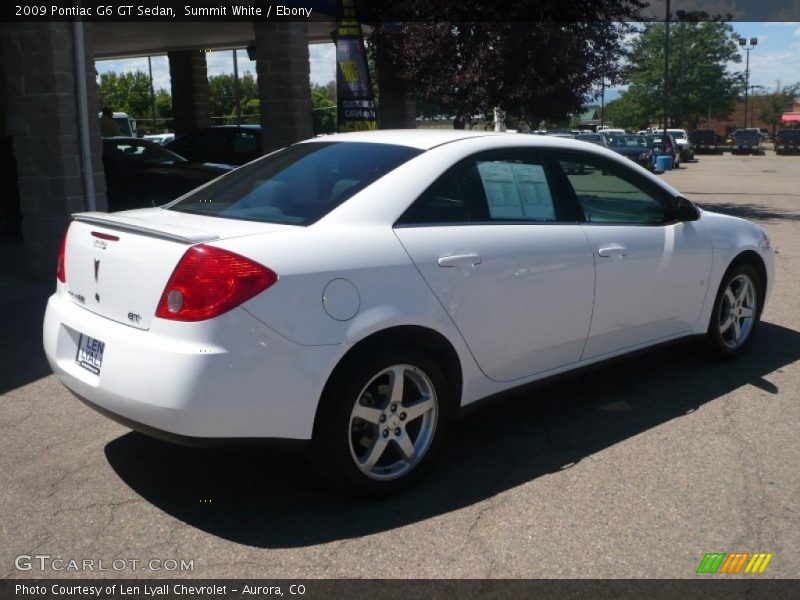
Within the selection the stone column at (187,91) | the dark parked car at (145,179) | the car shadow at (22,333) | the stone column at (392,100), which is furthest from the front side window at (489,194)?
the stone column at (187,91)

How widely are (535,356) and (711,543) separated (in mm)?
1317

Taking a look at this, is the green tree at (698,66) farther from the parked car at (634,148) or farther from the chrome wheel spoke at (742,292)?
the chrome wheel spoke at (742,292)

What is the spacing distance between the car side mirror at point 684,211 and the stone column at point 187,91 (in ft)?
62.9

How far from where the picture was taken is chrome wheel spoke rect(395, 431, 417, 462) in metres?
3.95

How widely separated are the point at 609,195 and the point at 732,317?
1.50 m

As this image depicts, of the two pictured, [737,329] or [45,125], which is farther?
[45,125]

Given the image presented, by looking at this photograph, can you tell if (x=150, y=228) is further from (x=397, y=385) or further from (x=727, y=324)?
(x=727, y=324)

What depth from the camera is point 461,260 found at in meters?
4.07

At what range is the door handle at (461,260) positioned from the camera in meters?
4.00

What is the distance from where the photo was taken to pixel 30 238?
922 centimetres

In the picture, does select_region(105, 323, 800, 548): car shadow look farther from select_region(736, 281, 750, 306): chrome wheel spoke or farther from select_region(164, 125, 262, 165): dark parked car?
select_region(164, 125, 262, 165): dark parked car

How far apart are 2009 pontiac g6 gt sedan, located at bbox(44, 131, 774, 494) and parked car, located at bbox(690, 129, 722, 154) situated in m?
59.2

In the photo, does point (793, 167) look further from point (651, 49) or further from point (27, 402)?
point (27, 402)

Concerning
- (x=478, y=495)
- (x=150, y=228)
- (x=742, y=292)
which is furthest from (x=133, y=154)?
(x=478, y=495)
